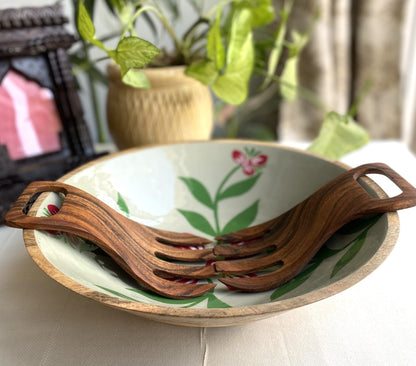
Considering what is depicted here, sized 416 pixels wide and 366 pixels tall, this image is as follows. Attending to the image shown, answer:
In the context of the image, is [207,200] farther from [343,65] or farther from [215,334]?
[343,65]

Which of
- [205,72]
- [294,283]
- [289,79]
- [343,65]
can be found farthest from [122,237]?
[343,65]

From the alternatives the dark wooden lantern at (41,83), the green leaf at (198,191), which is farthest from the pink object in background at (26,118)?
the green leaf at (198,191)

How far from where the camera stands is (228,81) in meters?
0.59

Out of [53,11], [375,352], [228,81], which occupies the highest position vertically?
[53,11]

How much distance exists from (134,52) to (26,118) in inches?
9.3

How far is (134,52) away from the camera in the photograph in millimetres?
455

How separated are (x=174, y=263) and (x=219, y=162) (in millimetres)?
172

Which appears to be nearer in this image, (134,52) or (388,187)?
(134,52)

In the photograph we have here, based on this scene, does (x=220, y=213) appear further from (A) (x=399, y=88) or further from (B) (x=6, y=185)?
(A) (x=399, y=88)

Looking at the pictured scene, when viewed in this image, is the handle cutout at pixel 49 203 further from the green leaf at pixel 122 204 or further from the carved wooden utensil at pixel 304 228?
the carved wooden utensil at pixel 304 228

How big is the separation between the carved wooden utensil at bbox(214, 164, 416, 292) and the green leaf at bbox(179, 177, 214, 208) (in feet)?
0.24

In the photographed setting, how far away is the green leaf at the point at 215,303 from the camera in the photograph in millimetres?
390

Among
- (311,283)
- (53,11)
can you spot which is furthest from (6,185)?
(311,283)

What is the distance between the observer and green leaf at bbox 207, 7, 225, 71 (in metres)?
0.54
